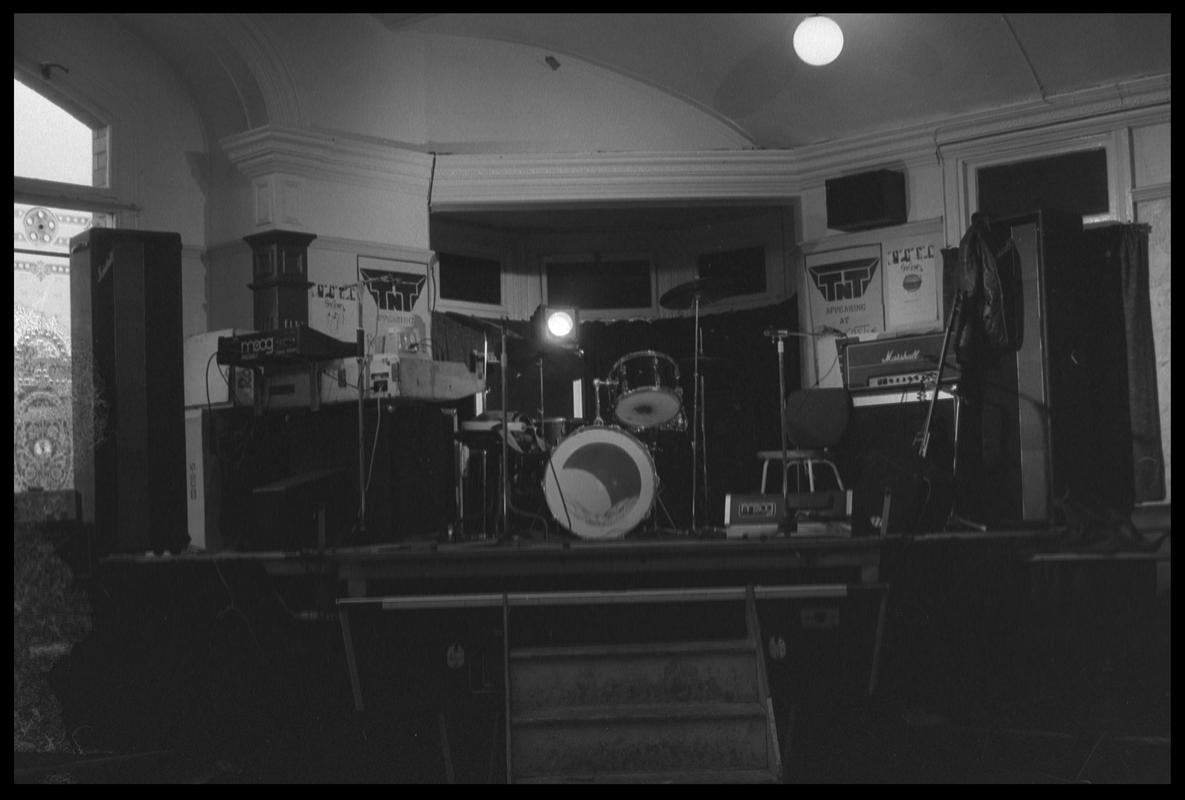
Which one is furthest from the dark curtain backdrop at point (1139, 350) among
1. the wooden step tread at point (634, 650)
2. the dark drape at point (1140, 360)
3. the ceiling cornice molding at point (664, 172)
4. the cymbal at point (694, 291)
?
the wooden step tread at point (634, 650)

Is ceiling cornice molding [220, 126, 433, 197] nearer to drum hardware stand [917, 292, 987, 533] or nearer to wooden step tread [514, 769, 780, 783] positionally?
drum hardware stand [917, 292, 987, 533]

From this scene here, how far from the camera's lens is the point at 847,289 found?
29.1ft

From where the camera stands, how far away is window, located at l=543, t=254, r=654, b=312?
1050 centimetres

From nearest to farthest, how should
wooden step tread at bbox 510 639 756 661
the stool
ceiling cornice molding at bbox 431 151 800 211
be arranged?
wooden step tread at bbox 510 639 756 661, the stool, ceiling cornice molding at bbox 431 151 800 211

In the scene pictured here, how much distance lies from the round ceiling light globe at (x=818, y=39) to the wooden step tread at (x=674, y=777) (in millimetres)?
4569

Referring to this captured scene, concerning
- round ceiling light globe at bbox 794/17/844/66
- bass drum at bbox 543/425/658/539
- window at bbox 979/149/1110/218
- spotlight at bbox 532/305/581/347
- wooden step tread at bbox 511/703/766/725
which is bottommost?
wooden step tread at bbox 511/703/766/725

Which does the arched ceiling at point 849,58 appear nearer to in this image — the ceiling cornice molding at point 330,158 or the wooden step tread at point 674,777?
the ceiling cornice molding at point 330,158

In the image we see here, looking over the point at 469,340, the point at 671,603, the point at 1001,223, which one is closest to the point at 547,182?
the point at 469,340

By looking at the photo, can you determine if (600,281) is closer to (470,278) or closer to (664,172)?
(470,278)

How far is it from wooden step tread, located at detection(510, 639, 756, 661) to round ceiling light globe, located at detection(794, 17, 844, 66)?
4066 millimetres

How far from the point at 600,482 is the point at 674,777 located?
217cm

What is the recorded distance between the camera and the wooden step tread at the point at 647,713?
193 inches

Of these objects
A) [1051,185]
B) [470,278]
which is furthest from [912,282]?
[470,278]

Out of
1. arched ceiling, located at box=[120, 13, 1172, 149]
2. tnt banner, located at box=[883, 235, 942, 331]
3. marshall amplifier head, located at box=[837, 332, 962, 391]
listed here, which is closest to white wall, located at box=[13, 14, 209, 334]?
arched ceiling, located at box=[120, 13, 1172, 149]
